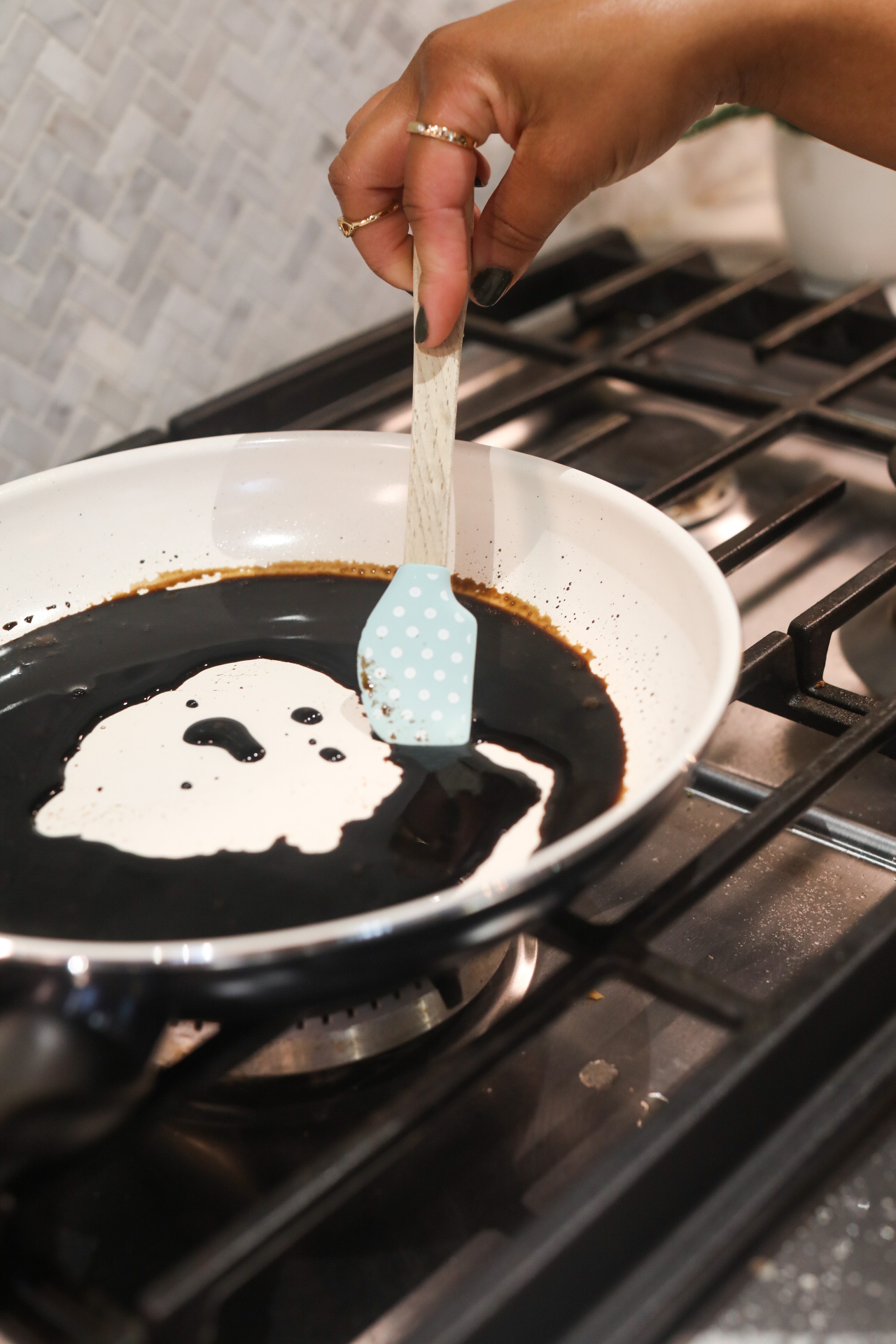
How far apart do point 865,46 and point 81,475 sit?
42 centimetres

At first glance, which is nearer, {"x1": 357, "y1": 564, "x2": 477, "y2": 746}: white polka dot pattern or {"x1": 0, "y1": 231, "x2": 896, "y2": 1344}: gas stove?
{"x1": 0, "y1": 231, "x2": 896, "y2": 1344}: gas stove

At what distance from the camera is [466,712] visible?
19.6 inches

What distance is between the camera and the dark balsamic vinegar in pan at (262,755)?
422 millimetres

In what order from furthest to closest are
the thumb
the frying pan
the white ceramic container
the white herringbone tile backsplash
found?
the white ceramic container → the white herringbone tile backsplash → the thumb → the frying pan

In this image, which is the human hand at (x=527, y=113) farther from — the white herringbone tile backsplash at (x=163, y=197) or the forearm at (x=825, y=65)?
the white herringbone tile backsplash at (x=163, y=197)

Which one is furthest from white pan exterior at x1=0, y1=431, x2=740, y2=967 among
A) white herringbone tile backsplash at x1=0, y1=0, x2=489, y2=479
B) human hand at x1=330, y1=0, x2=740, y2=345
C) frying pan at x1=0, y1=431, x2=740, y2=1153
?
white herringbone tile backsplash at x1=0, y1=0, x2=489, y2=479

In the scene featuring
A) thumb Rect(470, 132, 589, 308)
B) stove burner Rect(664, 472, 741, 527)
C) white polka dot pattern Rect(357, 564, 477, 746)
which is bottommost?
white polka dot pattern Rect(357, 564, 477, 746)

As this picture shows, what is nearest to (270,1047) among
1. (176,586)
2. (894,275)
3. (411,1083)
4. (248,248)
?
(411,1083)

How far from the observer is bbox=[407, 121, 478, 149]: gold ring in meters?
0.49

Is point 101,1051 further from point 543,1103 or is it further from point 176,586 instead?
point 176,586

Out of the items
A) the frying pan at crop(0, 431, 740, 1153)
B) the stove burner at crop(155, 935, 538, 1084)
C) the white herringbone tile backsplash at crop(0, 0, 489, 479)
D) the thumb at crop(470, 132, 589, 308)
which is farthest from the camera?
the white herringbone tile backsplash at crop(0, 0, 489, 479)

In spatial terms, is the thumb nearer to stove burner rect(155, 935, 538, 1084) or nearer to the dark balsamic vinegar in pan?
the dark balsamic vinegar in pan

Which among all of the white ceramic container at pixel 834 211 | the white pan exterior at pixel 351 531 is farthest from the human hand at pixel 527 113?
the white ceramic container at pixel 834 211

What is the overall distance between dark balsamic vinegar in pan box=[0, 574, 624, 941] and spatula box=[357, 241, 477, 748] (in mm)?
14
